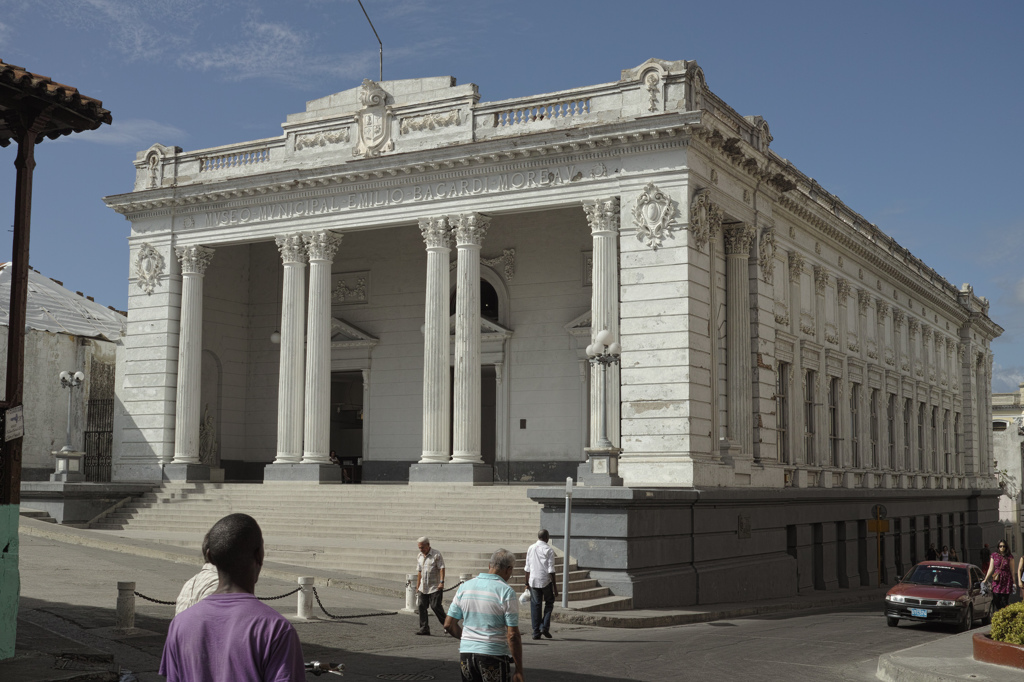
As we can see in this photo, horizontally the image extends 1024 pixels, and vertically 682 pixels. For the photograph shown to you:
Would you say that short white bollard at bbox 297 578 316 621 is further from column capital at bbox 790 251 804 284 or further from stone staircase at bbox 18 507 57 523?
column capital at bbox 790 251 804 284

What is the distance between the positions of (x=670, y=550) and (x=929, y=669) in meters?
11.2

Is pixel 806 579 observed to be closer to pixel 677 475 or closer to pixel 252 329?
pixel 677 475

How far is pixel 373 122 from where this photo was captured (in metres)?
32.4

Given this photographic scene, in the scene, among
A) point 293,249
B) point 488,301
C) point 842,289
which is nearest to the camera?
point 293,249

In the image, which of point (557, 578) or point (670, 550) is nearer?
point (557, 578)

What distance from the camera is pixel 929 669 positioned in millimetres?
13695

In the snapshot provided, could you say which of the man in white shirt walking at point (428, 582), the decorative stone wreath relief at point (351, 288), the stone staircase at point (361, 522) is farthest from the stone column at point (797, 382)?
the man in white shirt walking at point (428, 582)

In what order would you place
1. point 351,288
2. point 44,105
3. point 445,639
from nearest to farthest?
point 44,105 → point 445,639 → point 351,288

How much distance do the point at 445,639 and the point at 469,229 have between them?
607 inches

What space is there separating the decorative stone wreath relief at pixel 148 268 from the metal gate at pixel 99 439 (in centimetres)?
527

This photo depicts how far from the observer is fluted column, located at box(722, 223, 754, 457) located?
29969 mm

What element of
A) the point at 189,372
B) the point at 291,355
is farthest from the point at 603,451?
the point at 189,372

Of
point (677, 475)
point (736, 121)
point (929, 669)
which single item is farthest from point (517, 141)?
point (929, 669)

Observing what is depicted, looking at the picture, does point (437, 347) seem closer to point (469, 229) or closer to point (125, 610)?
point (469, 229)
